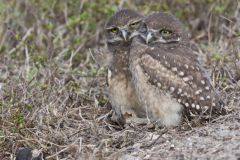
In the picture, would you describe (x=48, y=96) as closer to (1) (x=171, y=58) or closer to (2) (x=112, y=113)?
(2) (x=112, y=113)

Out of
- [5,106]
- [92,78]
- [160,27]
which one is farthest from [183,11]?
[5,106]

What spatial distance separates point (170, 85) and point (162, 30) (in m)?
0.56

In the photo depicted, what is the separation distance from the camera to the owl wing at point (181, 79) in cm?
562

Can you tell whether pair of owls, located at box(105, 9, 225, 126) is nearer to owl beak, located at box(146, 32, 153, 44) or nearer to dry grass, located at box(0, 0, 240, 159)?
owl beak, located at box(146, 32, 153, 44)

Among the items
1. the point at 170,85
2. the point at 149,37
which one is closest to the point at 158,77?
the point at 170,85

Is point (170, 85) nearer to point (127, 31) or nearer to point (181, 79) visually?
point (181, 79)

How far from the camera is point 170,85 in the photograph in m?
5.63

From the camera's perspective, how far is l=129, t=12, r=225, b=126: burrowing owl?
5.63 m

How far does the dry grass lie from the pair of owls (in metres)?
0.16

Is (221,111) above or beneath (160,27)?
beneath

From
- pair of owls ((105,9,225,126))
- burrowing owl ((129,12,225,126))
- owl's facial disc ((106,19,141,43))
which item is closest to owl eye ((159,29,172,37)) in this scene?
pair of owls ((105,9,225,126))

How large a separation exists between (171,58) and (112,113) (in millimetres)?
789

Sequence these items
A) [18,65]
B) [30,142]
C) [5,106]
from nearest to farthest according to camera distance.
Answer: [30,142]
[5,106]
[18,65]

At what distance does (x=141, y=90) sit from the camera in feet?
18.7
